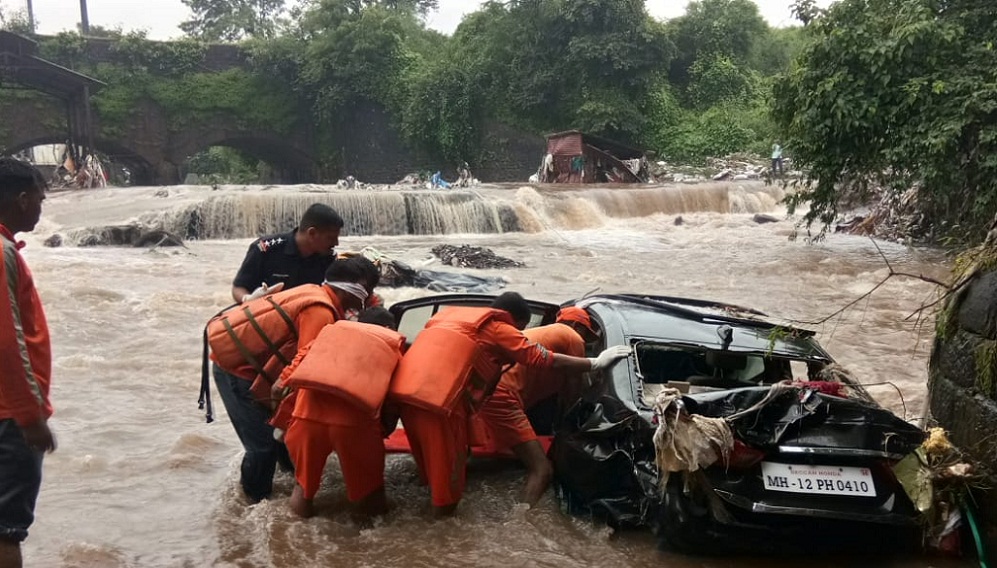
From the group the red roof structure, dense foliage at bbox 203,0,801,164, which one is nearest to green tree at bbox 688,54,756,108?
dense foliage at bbox 203,0,801,164

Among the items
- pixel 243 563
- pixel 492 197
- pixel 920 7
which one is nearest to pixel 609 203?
pixel 492 197

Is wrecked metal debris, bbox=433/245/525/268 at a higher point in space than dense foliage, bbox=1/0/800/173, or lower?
lower

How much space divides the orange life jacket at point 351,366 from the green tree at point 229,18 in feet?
182

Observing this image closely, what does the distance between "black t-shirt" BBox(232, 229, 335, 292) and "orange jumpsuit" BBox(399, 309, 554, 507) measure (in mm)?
1056

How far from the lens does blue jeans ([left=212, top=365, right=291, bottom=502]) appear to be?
3980 mm

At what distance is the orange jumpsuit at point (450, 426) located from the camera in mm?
3619

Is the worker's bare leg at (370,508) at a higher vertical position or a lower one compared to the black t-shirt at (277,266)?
lower

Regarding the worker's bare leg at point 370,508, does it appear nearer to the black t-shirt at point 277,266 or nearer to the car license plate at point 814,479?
the black t-shirt at point 277,266

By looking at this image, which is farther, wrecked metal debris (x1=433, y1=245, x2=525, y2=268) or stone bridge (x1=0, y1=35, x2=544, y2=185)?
stone bridge (x1=0, y1=35, x2=544, y2=185)

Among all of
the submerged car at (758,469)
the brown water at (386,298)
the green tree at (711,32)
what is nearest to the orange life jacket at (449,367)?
the submerged car at (758,469)

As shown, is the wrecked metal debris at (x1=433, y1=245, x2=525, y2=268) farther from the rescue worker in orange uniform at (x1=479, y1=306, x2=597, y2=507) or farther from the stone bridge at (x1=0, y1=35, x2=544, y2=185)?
the stone bridge at (x1=0, y1=35, x2=544, y2=185)

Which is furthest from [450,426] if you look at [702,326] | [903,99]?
[903,99]

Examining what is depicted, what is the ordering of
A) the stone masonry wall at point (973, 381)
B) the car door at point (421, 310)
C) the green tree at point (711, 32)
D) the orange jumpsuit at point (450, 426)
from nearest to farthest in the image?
the stone masonry wall at point (973, 381)
the orange jumpsuit at point (450, 426)
the car door at point (421, 310)
the green tree at point (711, 32)

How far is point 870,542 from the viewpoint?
10.7 ft
